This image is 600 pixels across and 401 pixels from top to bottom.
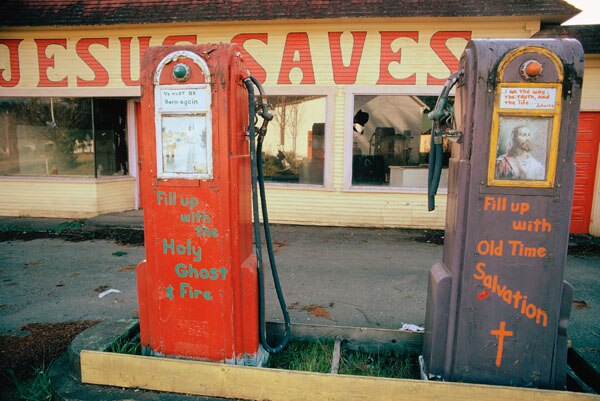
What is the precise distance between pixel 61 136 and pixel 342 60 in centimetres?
670

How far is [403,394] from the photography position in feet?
8.27

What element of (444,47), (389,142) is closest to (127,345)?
(389,142)

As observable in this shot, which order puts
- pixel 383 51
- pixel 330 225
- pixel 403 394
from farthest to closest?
pixel 330 225 → pixel 383 51 → pixel 403 394

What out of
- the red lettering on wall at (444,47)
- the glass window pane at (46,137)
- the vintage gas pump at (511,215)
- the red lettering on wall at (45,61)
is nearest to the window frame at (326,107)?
the red lettering on wall at (444,47)

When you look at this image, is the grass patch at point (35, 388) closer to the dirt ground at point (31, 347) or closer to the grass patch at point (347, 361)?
the dirt ground at point (31, 347)

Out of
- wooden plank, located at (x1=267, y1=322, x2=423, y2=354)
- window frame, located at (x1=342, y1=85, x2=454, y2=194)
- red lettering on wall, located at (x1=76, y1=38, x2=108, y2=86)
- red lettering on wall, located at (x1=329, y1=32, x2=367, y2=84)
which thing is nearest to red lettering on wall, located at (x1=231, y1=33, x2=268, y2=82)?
red lettering on wall, located at (x1=329, y1=32, x2=367, y2=84)

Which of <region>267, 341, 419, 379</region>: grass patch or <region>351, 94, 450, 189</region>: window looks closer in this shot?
<region>267, 341, 419, 379</region>: grass patch

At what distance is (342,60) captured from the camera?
8117 mm

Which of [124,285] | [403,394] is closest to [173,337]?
[403,394]

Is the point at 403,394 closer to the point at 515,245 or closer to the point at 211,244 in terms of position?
the point at 515,245

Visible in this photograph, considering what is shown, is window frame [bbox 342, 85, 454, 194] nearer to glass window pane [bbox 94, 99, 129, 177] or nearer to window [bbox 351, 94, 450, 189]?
window [bbox 351, 94, 450, 189]

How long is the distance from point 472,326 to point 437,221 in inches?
234

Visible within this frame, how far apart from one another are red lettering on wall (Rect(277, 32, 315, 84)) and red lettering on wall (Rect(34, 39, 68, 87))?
194 inches

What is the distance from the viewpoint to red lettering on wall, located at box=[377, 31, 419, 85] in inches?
312
